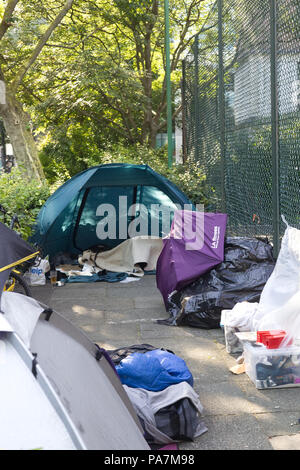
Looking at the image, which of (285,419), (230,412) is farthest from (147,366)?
(285,419)

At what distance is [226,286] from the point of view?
6.16m

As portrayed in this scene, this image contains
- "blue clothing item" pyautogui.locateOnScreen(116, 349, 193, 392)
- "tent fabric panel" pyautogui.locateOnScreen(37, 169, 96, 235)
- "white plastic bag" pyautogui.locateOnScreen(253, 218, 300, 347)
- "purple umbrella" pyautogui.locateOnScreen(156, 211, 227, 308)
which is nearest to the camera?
"blue clothing item" pyautogui.locateOnScreen(116, 349, 193, 392)

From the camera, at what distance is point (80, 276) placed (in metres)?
8.98

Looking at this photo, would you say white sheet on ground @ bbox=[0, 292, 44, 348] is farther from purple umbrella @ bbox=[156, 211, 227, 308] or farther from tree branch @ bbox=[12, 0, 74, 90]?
tree branch @ bbox=[12, 0, 74, 90]

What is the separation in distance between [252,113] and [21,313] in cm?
506

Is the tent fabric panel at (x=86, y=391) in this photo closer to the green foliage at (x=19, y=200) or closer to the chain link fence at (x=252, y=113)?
the chain link fence at (x=252, y=113)

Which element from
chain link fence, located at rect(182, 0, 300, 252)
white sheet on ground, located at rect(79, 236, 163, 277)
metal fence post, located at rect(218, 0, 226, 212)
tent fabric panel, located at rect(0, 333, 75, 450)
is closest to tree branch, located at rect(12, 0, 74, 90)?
chain link fence, located at rect(182, 0, 300, 252)

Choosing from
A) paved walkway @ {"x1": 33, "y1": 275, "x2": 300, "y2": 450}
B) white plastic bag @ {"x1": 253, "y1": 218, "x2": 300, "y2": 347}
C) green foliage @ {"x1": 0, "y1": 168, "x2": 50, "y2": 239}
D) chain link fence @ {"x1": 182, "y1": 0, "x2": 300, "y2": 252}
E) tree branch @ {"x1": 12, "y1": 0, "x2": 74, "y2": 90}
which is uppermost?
tree branch @ {"x1": 12, "y1": 0, "x2": 74, "y2": 90}

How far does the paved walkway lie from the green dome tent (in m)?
1.29

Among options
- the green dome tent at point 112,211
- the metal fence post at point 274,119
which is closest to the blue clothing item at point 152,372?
the metal fence post at point 274,119

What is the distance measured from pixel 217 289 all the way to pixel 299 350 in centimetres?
172

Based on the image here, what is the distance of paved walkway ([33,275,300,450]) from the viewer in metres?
3.83

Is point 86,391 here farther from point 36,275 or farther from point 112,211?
point 112,211

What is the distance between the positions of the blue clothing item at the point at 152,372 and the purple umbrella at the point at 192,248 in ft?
6.84
